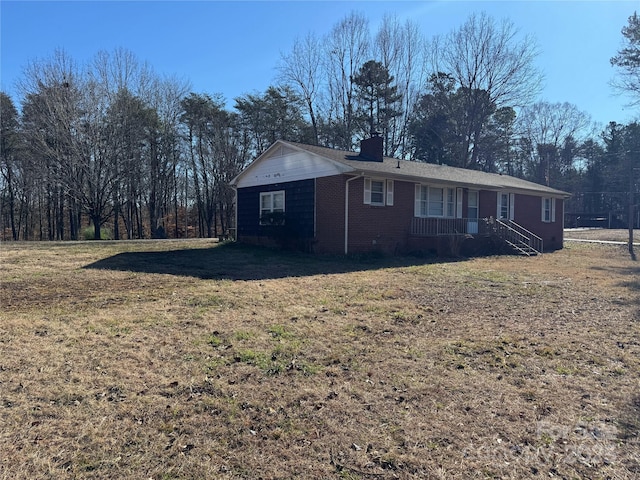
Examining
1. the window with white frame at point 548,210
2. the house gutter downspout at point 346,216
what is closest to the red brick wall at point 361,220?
the house gutter downspout at point 346,216

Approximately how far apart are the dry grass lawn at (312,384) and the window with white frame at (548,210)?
54.0ft

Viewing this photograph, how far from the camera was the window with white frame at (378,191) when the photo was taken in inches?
587

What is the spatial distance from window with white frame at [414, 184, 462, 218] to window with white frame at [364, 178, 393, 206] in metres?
1.65

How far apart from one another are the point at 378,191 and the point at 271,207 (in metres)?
4.79

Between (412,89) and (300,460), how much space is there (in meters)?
37.1

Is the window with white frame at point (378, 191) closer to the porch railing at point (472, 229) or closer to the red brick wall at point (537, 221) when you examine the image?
the porch railing at point (472, 229)

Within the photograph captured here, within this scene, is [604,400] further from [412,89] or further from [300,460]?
[412,89]

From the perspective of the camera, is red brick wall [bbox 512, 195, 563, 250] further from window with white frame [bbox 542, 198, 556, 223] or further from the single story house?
the single story house

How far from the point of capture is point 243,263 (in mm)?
12328

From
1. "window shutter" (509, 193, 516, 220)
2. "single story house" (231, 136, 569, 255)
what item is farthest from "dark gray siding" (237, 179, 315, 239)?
"window shutter" (509, 193, 516, 220)

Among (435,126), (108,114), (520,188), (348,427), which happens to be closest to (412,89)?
(435,126)

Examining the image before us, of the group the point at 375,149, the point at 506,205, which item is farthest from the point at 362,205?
the point at 506,205

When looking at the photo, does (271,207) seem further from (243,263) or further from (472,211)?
(472,211)

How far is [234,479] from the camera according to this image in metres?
2.45
